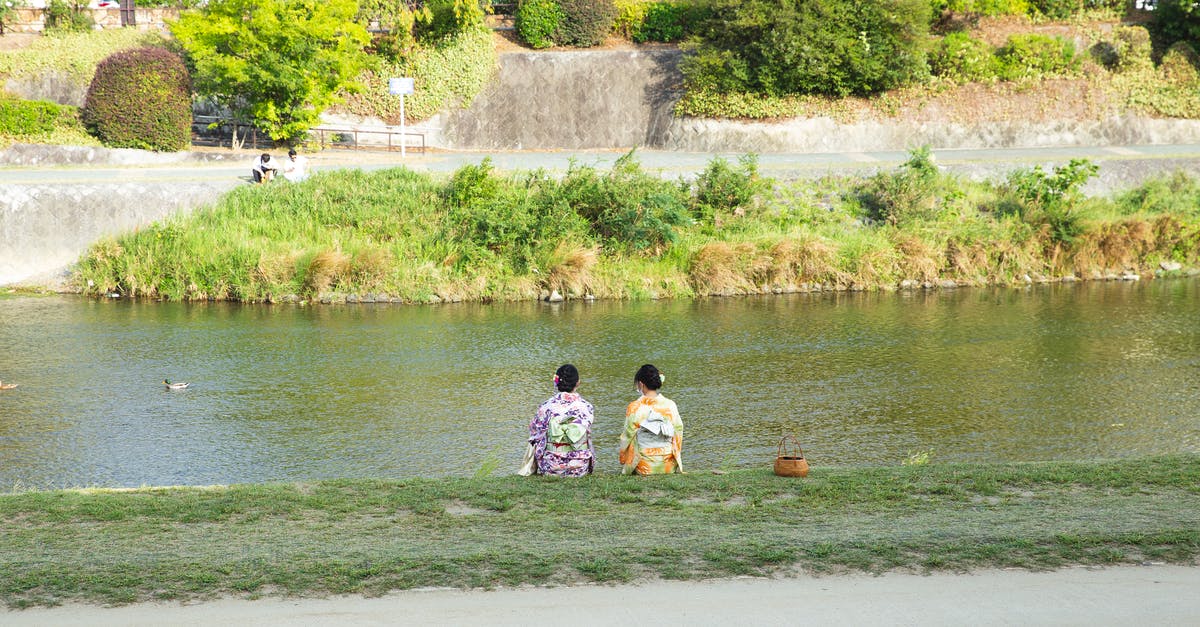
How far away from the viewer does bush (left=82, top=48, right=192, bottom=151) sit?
3275 centimetres

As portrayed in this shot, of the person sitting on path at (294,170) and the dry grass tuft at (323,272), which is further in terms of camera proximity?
the person sitting on path at (294,170)

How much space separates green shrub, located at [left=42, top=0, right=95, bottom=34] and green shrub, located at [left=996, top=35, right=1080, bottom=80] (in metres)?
32.4

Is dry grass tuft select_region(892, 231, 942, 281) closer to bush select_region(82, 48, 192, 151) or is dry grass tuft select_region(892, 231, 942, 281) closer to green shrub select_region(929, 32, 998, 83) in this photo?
green shrub select_region(929, 32, 998, 83)

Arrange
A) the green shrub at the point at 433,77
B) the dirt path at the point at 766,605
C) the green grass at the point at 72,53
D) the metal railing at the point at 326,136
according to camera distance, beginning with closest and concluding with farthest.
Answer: the dirt path at the point at 766,605 < the metal railing at the point at 326,136 < the green grass at the point at 72,53 < the green shrub at the point at 433,77

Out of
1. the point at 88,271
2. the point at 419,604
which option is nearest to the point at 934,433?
the point at 419,604

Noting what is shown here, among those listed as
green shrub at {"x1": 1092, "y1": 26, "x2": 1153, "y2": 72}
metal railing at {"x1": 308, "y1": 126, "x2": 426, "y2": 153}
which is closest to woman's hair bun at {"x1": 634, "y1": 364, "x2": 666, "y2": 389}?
metal railing at {"x1": 308, "y1": 126, "x2": 426, "y2": 153}

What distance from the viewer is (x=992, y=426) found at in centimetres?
1529

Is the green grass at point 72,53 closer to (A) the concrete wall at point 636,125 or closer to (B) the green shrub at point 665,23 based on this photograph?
(A) the concrete wall at point 636,125

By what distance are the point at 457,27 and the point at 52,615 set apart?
116 feet

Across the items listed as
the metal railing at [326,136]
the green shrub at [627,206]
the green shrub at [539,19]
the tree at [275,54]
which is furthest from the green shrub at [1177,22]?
the tree at [275,54]

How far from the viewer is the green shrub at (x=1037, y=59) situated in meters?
37.8

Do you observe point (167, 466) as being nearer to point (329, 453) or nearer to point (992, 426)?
point (329, 453)

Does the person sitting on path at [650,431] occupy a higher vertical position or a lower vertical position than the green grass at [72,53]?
lower

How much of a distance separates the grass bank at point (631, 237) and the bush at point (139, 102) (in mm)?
6655
